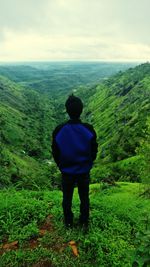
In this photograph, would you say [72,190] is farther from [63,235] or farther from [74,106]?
[74,106]

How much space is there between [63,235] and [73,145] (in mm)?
2654

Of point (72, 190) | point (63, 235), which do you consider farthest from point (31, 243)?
point (72, 190)

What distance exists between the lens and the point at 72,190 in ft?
37.8

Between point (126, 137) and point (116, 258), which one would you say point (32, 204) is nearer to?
point (116, 258)

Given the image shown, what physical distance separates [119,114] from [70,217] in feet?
612

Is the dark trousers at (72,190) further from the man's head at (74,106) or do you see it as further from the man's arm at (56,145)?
the man's head at (74,106)

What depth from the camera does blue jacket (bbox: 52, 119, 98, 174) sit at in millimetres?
11031

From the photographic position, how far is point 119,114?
196375 mm

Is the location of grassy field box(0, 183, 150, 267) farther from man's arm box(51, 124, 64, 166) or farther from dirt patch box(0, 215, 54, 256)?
man's arm box(51, 124, 64, 166)

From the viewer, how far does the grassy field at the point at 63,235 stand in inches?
384

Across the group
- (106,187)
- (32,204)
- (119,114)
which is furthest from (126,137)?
(32,204)

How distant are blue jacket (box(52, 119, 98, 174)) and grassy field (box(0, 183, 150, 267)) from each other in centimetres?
195

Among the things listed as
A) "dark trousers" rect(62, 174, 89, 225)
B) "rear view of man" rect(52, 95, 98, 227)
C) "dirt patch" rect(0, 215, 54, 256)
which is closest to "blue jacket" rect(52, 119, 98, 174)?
"rear view of man" rect(52, 95, 98, 227)

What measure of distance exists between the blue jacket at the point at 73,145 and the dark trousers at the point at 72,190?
23cm
